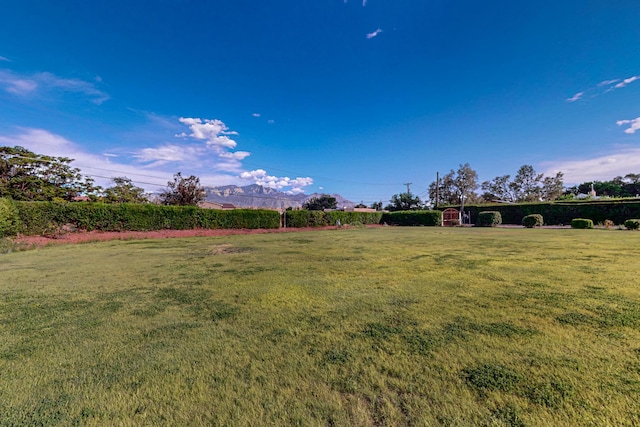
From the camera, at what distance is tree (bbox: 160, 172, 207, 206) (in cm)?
2578

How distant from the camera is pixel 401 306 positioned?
3.18m

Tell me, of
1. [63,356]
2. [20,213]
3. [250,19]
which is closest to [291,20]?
[250,19]

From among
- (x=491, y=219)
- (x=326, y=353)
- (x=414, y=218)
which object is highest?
(x=414, y=218)

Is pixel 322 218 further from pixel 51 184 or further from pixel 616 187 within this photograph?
pixel 616 187

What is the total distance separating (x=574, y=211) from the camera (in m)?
22.1

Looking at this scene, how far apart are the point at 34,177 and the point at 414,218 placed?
36.6 metres

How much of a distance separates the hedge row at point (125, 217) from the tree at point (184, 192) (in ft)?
27.7

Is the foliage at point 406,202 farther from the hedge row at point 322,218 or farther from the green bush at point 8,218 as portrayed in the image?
the green bush at point 8,218

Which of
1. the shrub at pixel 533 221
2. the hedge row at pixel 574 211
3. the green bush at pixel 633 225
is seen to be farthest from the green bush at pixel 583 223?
the hedge row at pixel 574 211

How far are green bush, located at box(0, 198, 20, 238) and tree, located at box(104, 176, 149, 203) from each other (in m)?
14.5

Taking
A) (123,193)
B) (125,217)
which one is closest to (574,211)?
(125,217)

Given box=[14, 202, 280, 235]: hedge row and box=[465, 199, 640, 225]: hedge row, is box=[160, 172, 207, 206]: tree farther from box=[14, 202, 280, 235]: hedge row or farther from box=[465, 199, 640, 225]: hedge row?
box=[465, 199, 640, 225]: hedge row

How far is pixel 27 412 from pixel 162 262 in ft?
18.7

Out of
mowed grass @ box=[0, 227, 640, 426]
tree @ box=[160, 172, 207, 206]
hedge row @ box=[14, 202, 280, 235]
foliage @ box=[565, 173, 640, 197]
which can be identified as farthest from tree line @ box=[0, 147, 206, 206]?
foliage @ box=[565, 173, 640, 197]
